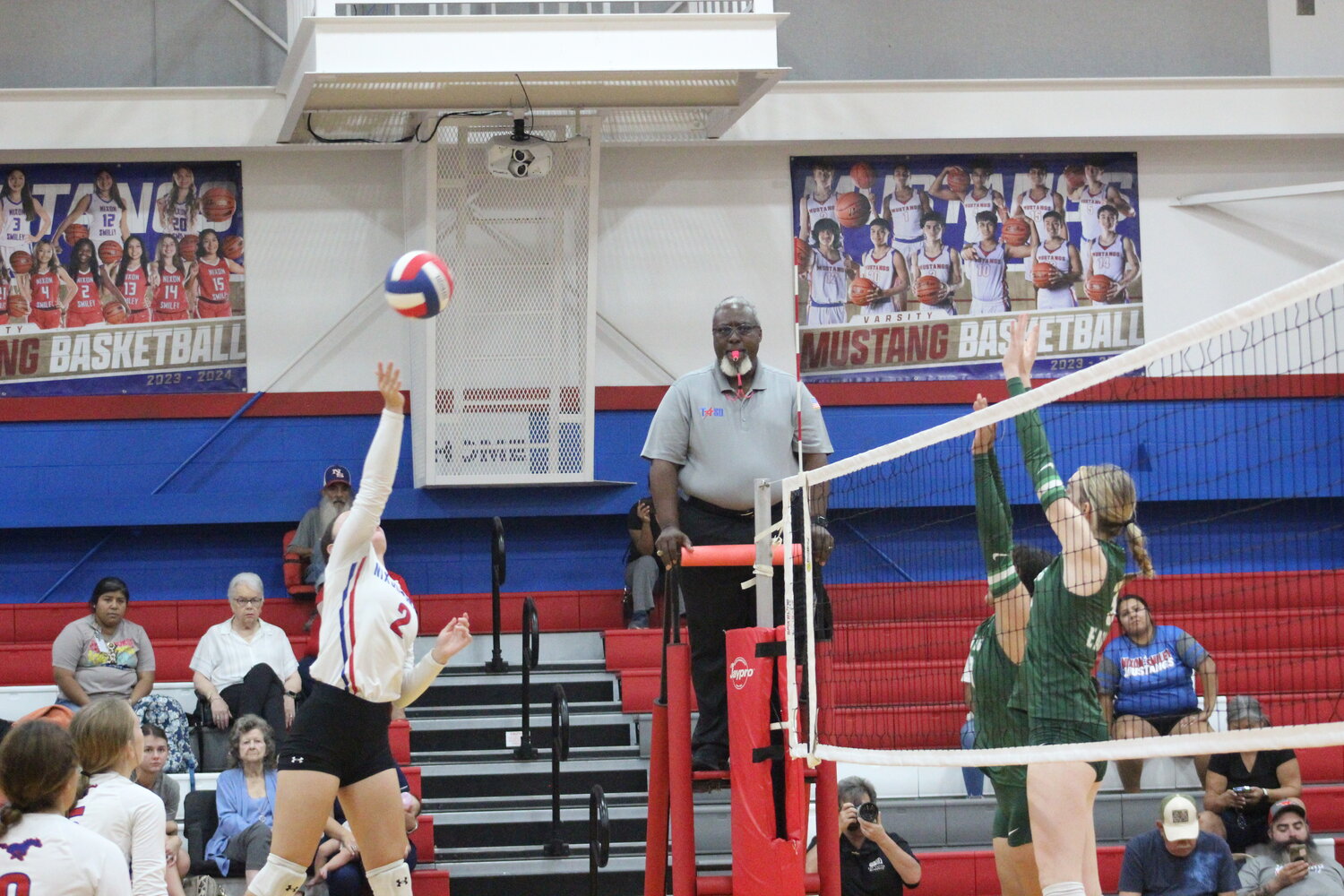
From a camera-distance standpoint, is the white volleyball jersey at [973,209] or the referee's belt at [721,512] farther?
the white volleyball jersey at [973,209]

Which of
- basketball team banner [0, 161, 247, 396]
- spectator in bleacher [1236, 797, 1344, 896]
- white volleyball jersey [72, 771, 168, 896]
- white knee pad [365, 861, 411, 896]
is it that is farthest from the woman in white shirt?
basketball team banner [0, 161, 247, 396]

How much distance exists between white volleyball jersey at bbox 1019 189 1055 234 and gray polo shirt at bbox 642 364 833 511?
6.85m

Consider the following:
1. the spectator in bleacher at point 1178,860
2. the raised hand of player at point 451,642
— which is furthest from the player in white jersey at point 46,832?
the spectator in bleacher at point 1178,860

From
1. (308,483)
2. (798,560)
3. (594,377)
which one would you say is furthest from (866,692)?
(308,483)

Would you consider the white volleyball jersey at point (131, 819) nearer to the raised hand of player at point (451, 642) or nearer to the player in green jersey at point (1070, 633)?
the raised hand of player at point (451, 642)

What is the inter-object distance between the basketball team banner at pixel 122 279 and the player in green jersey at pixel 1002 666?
8.37 metres

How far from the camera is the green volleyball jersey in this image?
4887 millimetres

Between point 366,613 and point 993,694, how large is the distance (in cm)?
230

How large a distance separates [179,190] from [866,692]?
22.8 feet

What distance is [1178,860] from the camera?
780cm

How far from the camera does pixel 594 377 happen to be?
41.2ft

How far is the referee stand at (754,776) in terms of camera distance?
5.84m

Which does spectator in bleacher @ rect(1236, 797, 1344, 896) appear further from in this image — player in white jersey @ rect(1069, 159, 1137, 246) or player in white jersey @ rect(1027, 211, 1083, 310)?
player in white jersey @ rect(1069, 159, 1137, 246)

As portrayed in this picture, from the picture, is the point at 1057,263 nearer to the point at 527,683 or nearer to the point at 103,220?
the point at 527,683
